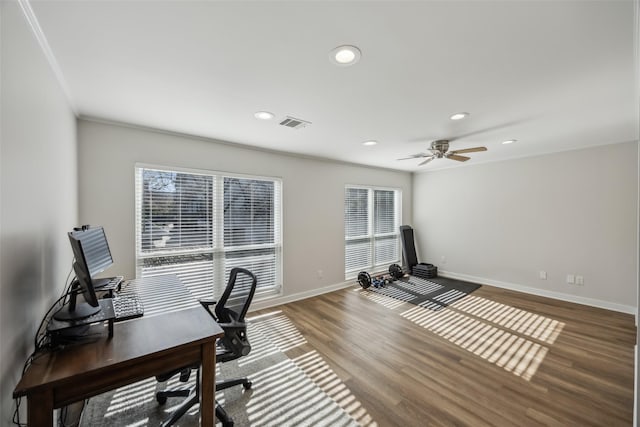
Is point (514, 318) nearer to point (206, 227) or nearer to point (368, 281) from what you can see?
point (368, 281)

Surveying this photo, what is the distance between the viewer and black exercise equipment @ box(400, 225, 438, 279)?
215 inches

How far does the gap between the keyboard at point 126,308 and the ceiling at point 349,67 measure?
155cm

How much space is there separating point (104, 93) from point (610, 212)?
250 inches

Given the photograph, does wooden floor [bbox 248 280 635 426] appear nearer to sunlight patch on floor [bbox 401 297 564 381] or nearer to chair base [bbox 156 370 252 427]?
sunlight patch on floor [bbox 401 297 564 381]

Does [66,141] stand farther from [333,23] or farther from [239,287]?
[333,23]

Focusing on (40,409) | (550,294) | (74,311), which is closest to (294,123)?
(74,311)

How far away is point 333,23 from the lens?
4.34ft

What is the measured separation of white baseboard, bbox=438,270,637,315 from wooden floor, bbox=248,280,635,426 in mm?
197

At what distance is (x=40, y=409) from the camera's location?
994 millimetres

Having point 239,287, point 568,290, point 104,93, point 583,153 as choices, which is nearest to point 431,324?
point 239,287

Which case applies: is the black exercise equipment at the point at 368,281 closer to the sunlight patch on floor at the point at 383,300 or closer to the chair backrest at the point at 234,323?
the sunlight patch on floor at the point at 383,300

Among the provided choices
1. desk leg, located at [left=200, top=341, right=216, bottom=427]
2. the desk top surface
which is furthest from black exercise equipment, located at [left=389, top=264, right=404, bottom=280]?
desk leg, located at [left=200, top=341, right=216, bottom=427]

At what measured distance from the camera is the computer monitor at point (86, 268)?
1.20 metres

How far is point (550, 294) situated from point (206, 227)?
→ 5.60 m
